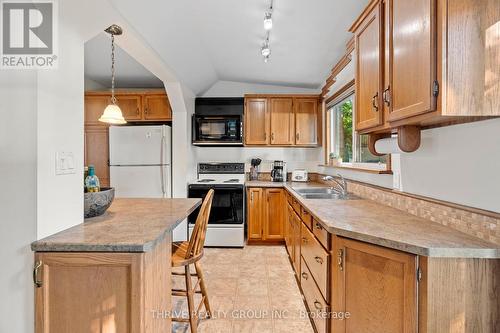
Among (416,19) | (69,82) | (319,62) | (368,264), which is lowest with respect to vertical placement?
(368,264)

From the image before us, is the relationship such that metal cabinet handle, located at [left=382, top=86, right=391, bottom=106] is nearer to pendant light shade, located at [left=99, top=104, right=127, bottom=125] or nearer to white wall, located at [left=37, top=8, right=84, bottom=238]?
white wall, located at [left=37, top=8, right=84, bottom=238]

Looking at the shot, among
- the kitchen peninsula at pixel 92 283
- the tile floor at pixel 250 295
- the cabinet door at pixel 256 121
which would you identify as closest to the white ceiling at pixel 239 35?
the cabinet door at pixel 256 121

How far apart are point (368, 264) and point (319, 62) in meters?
2.56

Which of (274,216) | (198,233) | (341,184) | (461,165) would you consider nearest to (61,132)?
(198,233)

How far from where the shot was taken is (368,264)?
4.28 ft

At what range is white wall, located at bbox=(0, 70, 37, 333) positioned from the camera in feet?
3.81

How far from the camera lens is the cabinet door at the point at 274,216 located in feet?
12.7

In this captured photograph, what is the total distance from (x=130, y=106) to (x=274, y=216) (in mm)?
2526

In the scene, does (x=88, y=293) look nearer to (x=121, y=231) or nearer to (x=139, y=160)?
(x=121, y=231)

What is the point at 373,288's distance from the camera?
1.28 metres

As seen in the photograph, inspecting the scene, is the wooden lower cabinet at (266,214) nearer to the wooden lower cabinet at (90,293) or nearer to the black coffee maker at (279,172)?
the black coffee maker at (279,172)

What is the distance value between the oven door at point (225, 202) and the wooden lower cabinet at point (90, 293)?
2579 mm

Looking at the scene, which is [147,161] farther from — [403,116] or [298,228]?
[403,116]

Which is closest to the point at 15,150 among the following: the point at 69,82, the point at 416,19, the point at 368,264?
the point at 69,82
